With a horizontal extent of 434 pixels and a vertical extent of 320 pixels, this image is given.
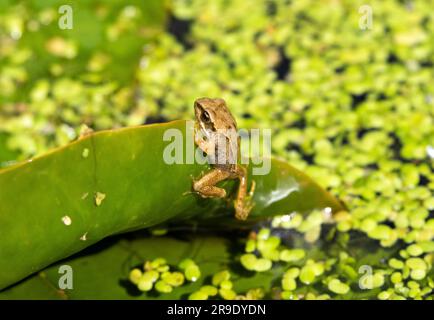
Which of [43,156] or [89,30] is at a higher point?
[89,30]

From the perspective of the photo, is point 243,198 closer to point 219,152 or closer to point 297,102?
point 219,152

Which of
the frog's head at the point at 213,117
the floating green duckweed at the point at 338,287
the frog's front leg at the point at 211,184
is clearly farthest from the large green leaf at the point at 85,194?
the floating green duckweed at the point at 338,287

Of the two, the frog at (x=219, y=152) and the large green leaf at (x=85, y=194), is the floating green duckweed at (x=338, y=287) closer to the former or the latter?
the frog at (x=219, y=152)

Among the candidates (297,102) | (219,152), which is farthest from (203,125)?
(297,102)

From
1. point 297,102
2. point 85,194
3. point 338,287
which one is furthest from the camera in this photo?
point 297,102

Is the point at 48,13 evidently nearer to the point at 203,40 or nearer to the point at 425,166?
the point at 203,40

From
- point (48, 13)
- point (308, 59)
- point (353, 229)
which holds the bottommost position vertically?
point (353, 229)

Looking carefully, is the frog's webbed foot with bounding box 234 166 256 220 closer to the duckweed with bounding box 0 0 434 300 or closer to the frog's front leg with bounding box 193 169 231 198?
the frog's front leg with bounding box 193 169 231 198
